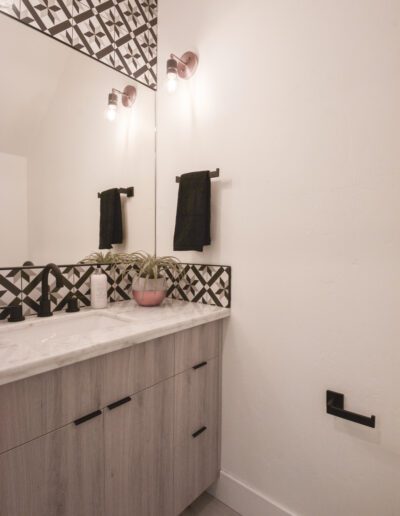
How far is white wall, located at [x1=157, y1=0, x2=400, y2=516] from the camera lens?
102cm

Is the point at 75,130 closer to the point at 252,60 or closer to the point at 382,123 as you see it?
the point at 252,60

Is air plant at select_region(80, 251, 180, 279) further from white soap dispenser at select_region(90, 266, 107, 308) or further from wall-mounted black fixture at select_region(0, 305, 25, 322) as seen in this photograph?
wall-mounted black fixture at select_region(0, 305, 25, 322)

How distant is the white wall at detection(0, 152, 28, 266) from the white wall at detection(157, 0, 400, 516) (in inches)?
31.4

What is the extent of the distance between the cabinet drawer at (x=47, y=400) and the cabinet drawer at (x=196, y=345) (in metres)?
0.36

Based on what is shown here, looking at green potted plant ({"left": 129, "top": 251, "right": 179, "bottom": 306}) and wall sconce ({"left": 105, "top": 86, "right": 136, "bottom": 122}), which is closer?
green potted plant ({"left": 129, "top": 251, "right": 179, "bottom": 306})

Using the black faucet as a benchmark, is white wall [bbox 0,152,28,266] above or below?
above

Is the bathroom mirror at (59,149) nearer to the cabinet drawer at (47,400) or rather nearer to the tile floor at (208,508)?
the cabinet drawer at (47,400)

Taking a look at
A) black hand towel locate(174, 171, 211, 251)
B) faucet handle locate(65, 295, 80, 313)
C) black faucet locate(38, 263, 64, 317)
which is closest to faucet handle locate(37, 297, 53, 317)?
black faucet locate(38, 263, 64, 317)

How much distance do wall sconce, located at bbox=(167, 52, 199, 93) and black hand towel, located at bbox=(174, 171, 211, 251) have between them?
0.48 m

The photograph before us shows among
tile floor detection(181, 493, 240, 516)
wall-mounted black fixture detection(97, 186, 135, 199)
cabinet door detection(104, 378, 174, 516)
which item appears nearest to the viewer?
cabinet door detection(104, 378, 174, 516)

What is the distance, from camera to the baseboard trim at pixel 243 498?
1297 millimetres

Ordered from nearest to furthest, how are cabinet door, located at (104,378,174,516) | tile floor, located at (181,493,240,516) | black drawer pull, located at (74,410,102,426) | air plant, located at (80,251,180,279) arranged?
black drawer pull, located at (74,410,102,426), cabinet door, located at (104,378,174,516), tile floor, located at (181,493,240,516), air plant, located at (80,251,180,279)

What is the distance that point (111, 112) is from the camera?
1.59m

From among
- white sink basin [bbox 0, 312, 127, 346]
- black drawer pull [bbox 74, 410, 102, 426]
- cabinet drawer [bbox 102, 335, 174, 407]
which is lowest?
black drawer pull [bbox 74, 410, 102, 426]
